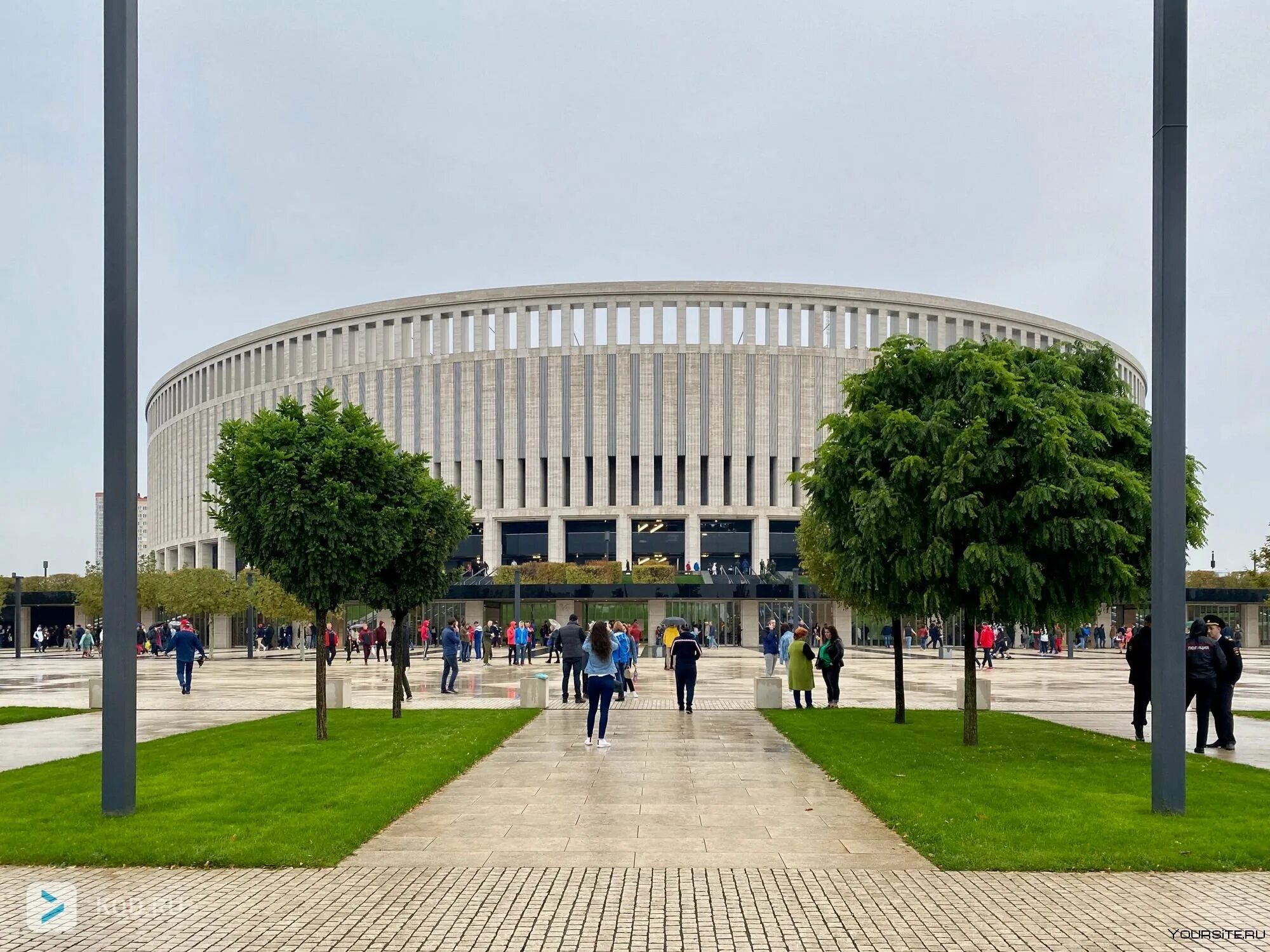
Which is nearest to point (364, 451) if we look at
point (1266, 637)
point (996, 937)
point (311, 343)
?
point (996, 937)

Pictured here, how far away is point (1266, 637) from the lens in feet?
249

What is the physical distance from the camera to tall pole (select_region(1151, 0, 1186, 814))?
9.78 metres

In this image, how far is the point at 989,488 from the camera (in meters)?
14.7

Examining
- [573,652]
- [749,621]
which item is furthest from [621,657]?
[749,621]

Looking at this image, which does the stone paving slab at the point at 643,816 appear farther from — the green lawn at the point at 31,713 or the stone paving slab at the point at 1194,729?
the green lawn at the point at 31,713

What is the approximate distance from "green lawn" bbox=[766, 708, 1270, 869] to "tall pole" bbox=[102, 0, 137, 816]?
6816 millimetres

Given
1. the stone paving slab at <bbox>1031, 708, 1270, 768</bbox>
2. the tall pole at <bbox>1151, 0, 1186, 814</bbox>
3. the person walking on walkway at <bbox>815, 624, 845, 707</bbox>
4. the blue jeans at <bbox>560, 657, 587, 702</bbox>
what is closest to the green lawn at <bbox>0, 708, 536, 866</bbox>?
the blue jeans at <bbox>560, 657, 587, 702</bbox>

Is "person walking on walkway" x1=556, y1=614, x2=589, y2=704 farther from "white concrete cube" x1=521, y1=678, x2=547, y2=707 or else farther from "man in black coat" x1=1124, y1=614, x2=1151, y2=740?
"man in black coat" x1=1124, y1=614, x2=1151, y2=740

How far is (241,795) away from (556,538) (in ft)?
216

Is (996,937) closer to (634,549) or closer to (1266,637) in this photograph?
(634,549)

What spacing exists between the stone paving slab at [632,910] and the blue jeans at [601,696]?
7.00 metres

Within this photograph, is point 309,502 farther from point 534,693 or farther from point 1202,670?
point 1202,670

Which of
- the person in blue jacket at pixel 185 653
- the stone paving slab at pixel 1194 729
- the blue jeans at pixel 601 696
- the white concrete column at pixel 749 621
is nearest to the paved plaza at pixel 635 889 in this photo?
the blue jeans at pixel 601 696

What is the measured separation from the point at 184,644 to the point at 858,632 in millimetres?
50408
